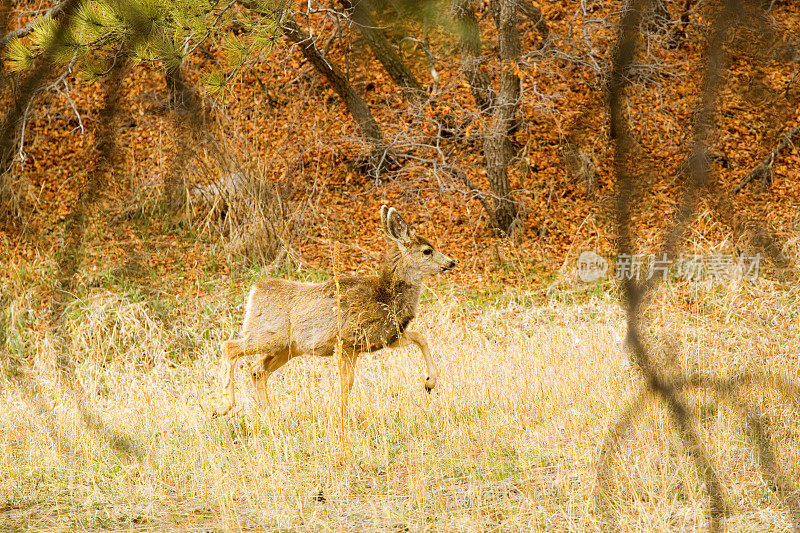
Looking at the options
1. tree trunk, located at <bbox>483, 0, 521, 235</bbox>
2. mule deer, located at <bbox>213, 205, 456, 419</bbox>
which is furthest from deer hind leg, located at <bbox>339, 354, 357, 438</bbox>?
tree trunk, located at <bbox>483, 0, 521, 235</bbox>

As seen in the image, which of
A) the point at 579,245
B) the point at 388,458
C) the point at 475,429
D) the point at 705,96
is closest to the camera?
the point at 705,96

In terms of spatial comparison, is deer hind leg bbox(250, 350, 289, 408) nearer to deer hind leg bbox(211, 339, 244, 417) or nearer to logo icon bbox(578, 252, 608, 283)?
deer hind leg bbox(211, 339, 244, 417)

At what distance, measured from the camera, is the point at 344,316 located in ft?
24.9

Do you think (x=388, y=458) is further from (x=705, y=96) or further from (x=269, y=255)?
(x=269, y=255)

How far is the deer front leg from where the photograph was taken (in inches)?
291

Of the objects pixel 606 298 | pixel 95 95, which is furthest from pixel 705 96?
pixel 95 95

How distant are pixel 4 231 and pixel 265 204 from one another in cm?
482

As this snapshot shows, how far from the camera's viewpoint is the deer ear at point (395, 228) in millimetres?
8062

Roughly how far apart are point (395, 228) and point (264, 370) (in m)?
1.71

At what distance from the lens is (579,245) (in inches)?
543

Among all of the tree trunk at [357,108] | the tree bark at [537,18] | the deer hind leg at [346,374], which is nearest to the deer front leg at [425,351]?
the deer hind leg at [346,374]

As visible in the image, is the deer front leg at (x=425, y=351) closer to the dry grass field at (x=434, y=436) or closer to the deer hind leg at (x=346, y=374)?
the dry grass field at (x=434, y=436)

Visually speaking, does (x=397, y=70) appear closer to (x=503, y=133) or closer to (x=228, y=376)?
(x=503, y=133)

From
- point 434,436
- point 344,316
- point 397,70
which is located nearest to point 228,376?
point 344,316
